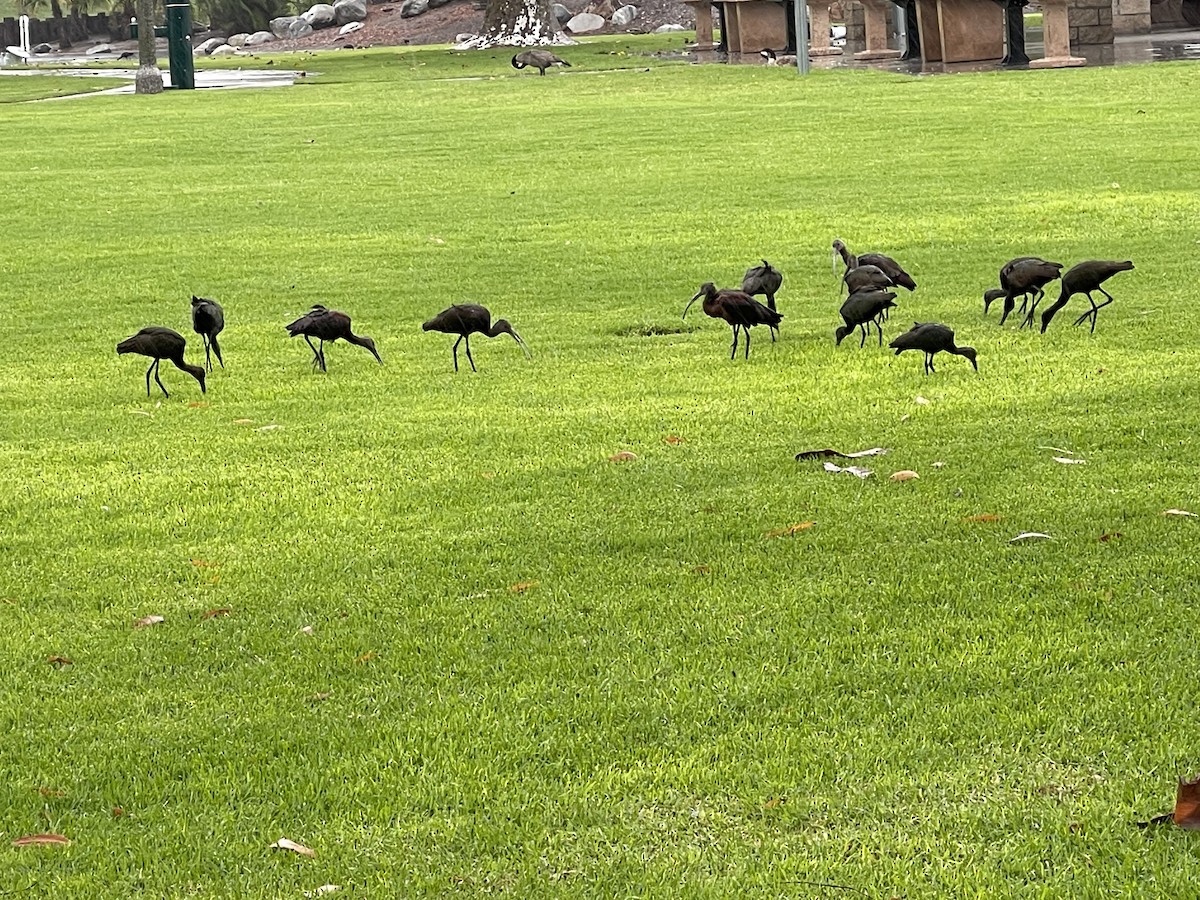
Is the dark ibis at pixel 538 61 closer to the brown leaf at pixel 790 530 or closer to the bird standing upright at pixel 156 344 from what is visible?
the bird standing upright at pixel 156 344

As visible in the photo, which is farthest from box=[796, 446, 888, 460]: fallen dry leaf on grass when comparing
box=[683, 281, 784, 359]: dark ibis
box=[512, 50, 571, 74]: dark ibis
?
box=[512, 50, 571, 74]: dark ibis

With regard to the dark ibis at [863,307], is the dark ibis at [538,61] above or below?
above

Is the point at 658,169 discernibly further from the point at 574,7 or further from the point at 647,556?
the point at 574,7

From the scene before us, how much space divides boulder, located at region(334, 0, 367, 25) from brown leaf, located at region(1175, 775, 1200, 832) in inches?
2816

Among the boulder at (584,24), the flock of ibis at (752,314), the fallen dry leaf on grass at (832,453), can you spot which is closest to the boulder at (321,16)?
the boulder at (584,24)

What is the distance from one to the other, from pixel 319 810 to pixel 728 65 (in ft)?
114

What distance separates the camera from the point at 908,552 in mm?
5969

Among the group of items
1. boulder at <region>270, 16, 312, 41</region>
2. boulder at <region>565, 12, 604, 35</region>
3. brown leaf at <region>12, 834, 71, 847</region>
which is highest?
boulder at <region>270, 16, 312, 41</region>

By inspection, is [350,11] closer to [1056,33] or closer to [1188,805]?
[1056,33]

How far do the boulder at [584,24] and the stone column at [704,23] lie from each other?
809 inches

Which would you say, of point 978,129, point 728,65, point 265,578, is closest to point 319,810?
point 265,578

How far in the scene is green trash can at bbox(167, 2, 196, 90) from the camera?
3900 cm

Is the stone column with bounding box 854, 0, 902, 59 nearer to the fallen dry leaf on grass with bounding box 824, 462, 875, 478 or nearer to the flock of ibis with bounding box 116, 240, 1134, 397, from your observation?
the flock of ibis with bounding box 116, 240, 1134, 397

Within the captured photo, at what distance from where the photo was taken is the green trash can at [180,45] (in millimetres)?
39000
